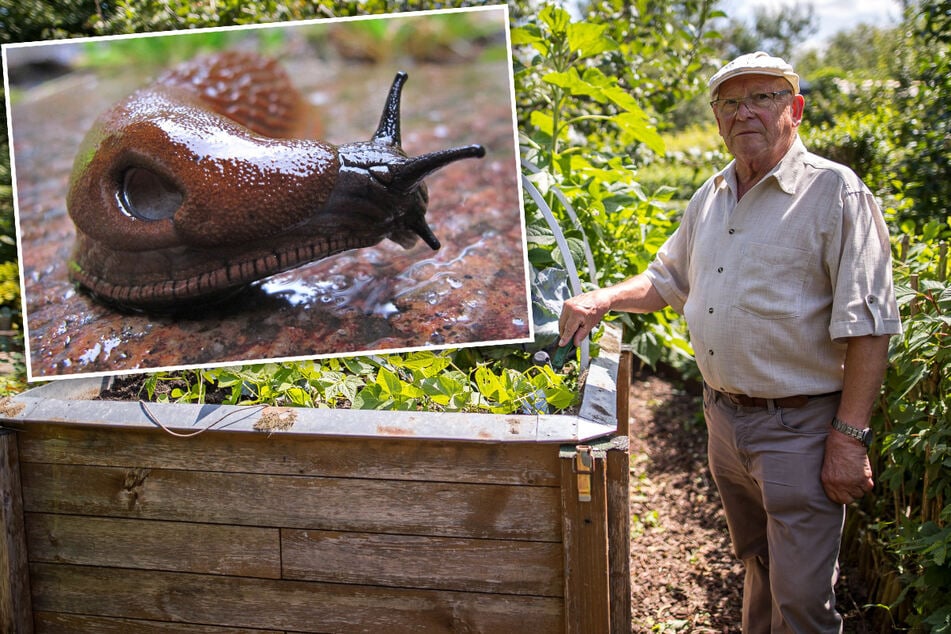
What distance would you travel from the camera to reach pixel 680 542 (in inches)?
142

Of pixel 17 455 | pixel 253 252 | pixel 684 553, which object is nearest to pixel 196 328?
pixel 253 252

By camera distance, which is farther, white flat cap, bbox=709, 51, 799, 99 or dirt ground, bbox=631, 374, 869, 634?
dirt ground, bbox=631, 374, 869, 634

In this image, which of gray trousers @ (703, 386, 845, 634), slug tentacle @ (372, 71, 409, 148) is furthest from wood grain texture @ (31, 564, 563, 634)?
slug tentacle @ (372, 71, 409, 148)

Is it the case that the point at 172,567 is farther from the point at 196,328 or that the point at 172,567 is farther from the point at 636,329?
the point at 636,329

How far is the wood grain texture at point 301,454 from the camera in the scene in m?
1.76

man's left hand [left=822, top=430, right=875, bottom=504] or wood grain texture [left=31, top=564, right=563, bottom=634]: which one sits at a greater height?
man's left hand [left=822, top=430, right=875, bottom=504]

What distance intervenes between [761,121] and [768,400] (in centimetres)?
80

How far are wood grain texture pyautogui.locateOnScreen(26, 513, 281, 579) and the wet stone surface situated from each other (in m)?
0.43

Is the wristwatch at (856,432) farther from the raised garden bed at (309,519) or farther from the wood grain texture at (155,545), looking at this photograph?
the wood grain texture at (155,545)

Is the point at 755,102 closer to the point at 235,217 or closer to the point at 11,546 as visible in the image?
the point at 235,217

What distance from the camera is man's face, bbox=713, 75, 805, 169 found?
6.79 feet

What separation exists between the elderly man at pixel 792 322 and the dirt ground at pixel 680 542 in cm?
94

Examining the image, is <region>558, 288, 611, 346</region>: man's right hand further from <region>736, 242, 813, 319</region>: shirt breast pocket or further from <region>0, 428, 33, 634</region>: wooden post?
<region>0, 428, 33, 634</region>: wooden post

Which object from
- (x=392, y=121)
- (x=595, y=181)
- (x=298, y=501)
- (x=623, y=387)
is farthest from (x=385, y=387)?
(x=595, y=181)
